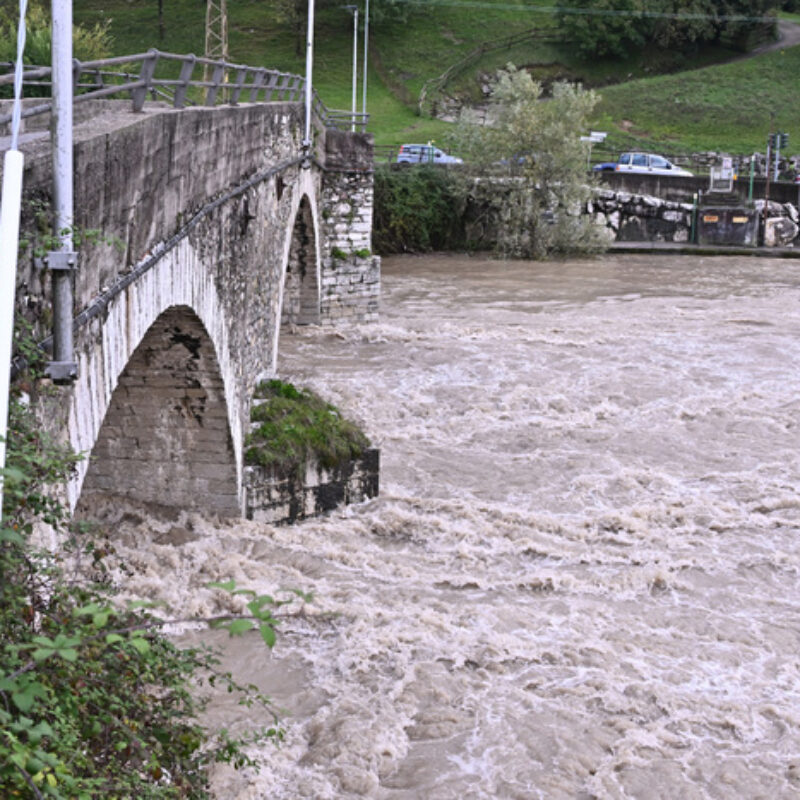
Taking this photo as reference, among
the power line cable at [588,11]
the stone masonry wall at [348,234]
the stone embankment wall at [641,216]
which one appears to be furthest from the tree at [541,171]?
the power line cable at [588,11]

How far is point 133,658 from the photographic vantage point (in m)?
4.85

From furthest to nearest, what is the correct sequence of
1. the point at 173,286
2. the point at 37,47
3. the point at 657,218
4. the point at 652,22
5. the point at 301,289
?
1. the point at 652,22
2. the point at 657,218
3. the point at 301,289
4. the point at 37,47
5. the point at 173,286

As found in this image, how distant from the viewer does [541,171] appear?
110ft

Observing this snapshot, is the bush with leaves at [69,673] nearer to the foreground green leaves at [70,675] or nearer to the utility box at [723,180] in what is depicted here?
the foreground green leaves at [70,675]

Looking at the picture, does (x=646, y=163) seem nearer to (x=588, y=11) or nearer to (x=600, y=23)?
(x=600, y=23)

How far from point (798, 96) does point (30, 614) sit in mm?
52937

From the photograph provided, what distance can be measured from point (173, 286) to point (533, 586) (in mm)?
4487

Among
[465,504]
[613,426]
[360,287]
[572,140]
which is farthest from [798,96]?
[465,504]

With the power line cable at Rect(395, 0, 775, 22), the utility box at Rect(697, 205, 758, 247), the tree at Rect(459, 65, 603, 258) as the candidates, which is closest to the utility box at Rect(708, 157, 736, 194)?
the utility box at Rect(697, 205, 758, 247)

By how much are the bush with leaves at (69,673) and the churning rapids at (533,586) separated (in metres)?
2.38

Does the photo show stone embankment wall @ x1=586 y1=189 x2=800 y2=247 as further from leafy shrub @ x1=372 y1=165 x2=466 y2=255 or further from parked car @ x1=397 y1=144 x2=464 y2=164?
leafy shrub @ x1=372 y1=165 x2=466 y2=255

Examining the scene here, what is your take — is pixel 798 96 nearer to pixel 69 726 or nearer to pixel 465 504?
pixel 465 504

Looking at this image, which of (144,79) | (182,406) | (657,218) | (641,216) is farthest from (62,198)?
(657,218)

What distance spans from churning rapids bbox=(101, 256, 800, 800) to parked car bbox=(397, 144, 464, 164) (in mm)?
18835
